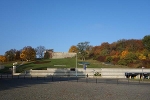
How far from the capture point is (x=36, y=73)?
74.9m

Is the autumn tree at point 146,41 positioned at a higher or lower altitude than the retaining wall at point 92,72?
higher

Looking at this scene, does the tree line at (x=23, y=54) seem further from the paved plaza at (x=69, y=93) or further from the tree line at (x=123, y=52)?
the paved plaza at (x=69, y=93)

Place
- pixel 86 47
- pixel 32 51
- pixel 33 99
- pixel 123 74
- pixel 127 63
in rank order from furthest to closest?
pixel 86 47 → pixel 32 51 → pixel 127 63 → pixel 123 74 → pixel 33 99

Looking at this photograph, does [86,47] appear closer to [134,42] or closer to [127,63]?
[134,42]

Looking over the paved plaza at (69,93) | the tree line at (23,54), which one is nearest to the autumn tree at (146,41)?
the tree line at (23,54)

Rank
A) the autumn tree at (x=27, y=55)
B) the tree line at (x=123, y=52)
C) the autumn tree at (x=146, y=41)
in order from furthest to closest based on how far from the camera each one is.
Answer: the autumn tree at (x=27, y=55) < the autumn tree at (x=146, y=41) < the tree line at (x=123, y=52)

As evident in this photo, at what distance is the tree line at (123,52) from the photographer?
9619 centimetres

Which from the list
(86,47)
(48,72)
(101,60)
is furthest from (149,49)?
(48,72)

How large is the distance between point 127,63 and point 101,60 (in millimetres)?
18372

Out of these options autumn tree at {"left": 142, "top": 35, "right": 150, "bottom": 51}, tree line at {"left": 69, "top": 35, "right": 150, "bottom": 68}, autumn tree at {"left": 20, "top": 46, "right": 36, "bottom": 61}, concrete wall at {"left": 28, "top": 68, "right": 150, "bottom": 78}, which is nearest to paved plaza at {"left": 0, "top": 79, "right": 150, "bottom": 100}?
A: concrete wall at {"left": 28, "top": 68, "right": 150, "bottom": 78}

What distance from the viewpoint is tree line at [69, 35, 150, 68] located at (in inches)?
3787

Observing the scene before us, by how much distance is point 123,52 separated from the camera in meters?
109

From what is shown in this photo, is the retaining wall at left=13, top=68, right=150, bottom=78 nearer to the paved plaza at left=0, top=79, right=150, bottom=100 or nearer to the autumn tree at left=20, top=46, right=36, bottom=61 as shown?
the paved plaza at left=0, top=79, right=150, bottom=100

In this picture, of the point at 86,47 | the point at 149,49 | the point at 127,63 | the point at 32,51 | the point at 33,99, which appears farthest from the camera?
the point at 86,47
